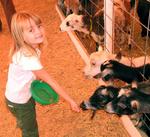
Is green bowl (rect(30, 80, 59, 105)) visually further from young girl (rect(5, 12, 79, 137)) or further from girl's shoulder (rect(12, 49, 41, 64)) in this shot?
girl's shoulder (rect(12, 49, 41, 64))

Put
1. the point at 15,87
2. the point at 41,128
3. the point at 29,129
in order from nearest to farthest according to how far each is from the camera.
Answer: the point at 15,87, the point at 29,129, the point at 41,128

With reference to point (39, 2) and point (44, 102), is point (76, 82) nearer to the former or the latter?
point (44, 102)

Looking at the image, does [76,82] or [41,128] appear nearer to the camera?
[41,128]

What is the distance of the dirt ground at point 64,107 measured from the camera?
2.17 m

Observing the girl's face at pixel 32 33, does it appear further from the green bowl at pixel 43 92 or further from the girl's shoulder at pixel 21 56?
the green bowl at pixel 43 92

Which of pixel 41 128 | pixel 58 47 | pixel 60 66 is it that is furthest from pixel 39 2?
pixel 41 128

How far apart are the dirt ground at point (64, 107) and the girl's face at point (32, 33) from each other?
908mm

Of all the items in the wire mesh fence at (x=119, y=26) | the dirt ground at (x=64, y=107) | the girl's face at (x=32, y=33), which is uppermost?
the girl's face at (x=32, y=33)

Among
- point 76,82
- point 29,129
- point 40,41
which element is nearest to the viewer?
point 40,41

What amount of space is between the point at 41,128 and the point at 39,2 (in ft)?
8.77

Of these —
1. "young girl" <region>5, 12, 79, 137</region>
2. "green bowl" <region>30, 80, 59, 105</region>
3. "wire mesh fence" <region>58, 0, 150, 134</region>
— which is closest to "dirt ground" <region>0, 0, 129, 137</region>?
"wire mesh fence" <region>58, 0, 150, 134</region>

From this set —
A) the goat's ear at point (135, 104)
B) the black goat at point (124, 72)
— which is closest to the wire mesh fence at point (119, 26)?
the black goat at point (124, 72)

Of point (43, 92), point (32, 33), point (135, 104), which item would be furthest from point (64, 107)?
point (32, 33)

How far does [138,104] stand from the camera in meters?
1.67
